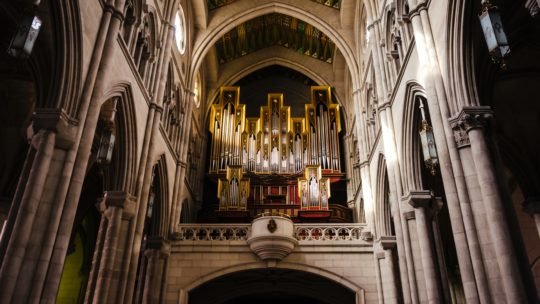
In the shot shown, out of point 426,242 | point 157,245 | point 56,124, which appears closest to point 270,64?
point 157,245

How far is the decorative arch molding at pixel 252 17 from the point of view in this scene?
19922mm

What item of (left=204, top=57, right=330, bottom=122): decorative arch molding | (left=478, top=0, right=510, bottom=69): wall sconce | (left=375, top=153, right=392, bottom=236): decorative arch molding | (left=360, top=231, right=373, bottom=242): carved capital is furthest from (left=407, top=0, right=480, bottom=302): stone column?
(left=204, top=57, right=330, bottom=122): decorative arch molding

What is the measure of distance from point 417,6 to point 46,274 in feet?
29.5

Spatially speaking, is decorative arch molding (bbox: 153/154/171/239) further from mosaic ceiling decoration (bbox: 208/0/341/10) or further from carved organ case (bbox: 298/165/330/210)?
mosaic ceiling decoration (bbox: 208/0/341/10)

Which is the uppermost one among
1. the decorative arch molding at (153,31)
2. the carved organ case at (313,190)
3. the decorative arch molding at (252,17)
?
the decorative arch molding at (252,17)

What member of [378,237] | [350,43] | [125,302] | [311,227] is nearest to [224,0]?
[350,43]

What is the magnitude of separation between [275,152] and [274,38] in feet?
22.4

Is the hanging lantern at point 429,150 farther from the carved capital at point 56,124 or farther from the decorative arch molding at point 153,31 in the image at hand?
the decorative arch molding at point 153,31

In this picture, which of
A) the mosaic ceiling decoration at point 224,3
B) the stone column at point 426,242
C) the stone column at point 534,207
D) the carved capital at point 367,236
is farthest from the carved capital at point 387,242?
the mosaic ceiling decoration at point 224,3

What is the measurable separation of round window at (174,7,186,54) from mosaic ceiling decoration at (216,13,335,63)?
4778 millimetres

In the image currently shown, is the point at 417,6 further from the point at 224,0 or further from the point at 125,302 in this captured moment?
the point at 224,0

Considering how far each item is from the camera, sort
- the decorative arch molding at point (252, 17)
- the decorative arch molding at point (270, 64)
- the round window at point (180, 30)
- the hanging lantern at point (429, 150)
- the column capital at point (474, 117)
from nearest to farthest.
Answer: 1. the column capital at point (474, 117)
2. the hanging lantern at point (429, 150)
3. the round window at point (180, 30)
4. the decorative arch molding at point (252, 17)
5. the decorative arch molding at point (270, 64)

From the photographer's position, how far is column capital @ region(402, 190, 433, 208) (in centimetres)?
1080

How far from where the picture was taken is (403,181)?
1183 cm
